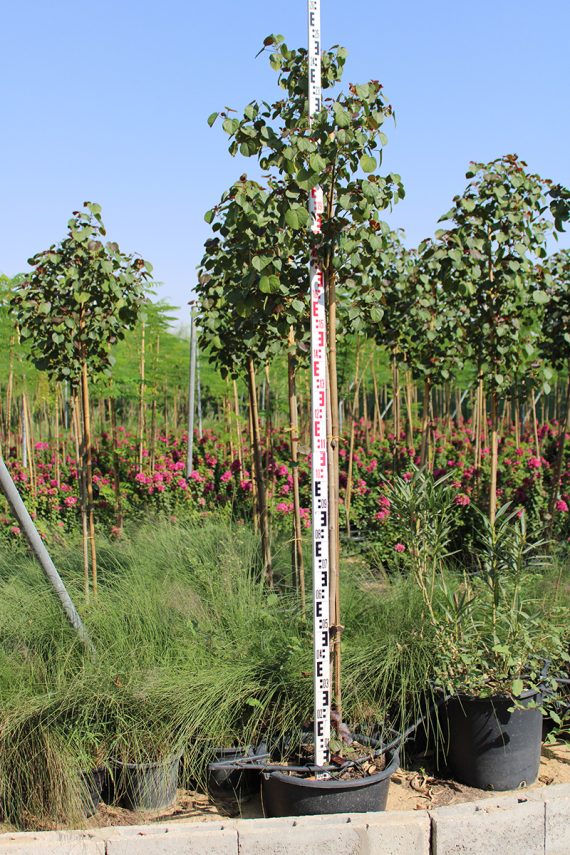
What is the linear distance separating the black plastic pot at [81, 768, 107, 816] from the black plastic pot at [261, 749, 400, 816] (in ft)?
2.34

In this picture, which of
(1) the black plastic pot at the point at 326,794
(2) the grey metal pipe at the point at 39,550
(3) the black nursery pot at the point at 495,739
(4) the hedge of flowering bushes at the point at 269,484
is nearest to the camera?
(1) the black plastic pot at the point at 326,794

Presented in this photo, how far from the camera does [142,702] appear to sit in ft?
11.7

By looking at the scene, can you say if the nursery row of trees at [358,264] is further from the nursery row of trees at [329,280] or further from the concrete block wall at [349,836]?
the concrete block wall at [349,836]

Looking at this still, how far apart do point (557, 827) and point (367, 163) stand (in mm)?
2742

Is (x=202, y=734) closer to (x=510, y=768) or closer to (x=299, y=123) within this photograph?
(x=510, y=768)

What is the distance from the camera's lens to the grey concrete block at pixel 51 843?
2996 mm

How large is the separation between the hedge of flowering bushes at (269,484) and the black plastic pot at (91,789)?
343 centimetres

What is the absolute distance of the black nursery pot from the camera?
3.64 meters

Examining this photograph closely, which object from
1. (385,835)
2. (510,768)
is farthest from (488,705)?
(385,835)

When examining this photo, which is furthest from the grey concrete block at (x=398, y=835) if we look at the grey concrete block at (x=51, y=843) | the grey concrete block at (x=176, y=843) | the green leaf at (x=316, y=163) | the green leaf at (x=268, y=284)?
the green leaf at (x=316, y=163)

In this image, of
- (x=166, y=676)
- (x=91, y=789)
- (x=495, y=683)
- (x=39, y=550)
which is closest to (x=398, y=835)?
(x=495, y=683)

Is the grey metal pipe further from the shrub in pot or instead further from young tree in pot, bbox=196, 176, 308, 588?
the shrub in pot

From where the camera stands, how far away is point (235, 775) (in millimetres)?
3621

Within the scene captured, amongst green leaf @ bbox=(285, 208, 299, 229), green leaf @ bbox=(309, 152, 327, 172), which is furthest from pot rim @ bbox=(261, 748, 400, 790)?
green leaf @ bbox=(309, 152, 327, 172)
